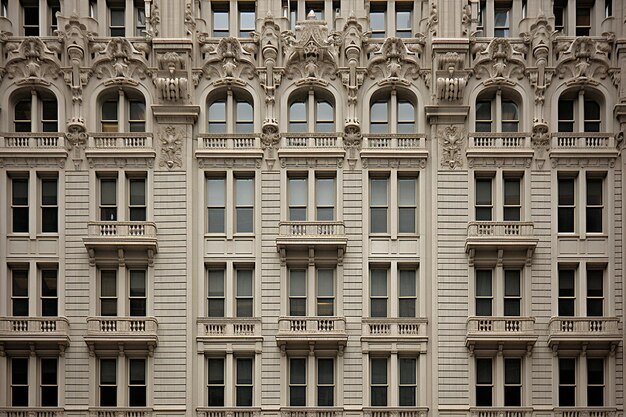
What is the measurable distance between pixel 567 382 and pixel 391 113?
42.4 ft

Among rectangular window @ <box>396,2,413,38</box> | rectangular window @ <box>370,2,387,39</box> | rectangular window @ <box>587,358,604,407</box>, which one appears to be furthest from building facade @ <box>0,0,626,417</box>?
rectangular window @ <box>396,2,413,38</box>

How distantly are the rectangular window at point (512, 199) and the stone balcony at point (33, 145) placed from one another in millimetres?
18015

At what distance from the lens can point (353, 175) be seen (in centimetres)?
3747

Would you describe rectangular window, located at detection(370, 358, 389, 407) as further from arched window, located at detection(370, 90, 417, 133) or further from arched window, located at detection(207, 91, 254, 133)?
arched window, located at detection(207, 91, 254, 133)

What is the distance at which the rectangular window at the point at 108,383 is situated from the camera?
36.6 meters

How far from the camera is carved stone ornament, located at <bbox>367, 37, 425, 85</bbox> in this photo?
123 ft

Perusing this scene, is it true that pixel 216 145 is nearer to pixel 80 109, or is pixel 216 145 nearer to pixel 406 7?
pixel 80 109

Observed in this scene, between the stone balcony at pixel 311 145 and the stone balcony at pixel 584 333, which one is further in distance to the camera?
the stone balcony at pixel 311 145

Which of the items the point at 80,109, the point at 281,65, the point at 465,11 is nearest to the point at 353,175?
the point at 281,65

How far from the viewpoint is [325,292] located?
37.3 meters

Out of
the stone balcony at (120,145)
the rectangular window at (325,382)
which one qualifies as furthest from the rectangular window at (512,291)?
the stone balcony at (120,145)

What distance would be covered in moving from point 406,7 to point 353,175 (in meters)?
7.76

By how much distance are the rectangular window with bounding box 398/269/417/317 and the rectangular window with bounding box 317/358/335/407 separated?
351 cm

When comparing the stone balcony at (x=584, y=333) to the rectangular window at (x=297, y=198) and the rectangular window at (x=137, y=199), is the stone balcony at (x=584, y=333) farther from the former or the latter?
the rectangular window at (x=137, y=199)
